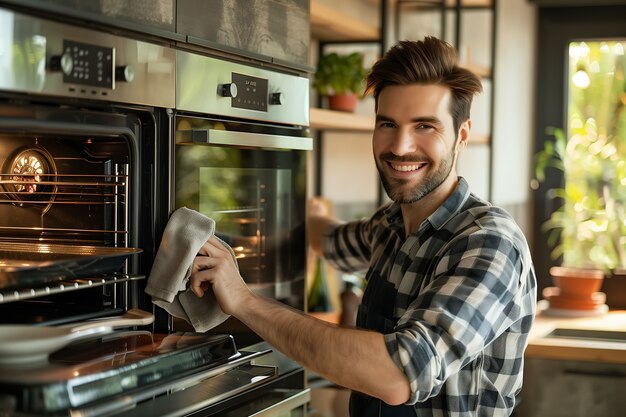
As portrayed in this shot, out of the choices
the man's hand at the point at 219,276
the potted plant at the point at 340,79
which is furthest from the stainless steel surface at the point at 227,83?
the potted plant at the point at 340,79

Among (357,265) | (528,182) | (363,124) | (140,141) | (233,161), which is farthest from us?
(528,182)

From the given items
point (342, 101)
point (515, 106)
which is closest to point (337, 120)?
point (342, 101)

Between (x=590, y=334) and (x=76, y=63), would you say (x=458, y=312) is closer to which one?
(x=76, y=63)

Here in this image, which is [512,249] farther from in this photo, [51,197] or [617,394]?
[617,394]

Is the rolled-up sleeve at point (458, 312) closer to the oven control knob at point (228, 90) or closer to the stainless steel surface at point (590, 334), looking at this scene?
the oven control knob at point (228, 90)

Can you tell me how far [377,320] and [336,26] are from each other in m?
1.20

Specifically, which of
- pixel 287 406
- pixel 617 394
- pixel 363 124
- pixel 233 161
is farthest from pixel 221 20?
pixel 617 394

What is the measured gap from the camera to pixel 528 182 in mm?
4984

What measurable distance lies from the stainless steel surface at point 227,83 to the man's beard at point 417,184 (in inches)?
9.5

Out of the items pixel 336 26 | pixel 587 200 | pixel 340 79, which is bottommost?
pixel 587 200

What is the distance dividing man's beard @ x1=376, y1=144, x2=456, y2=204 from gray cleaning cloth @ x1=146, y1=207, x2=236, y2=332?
24.0 inches

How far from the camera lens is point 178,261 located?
1532 millimetres

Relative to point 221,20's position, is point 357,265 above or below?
below

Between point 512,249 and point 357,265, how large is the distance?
79cm
